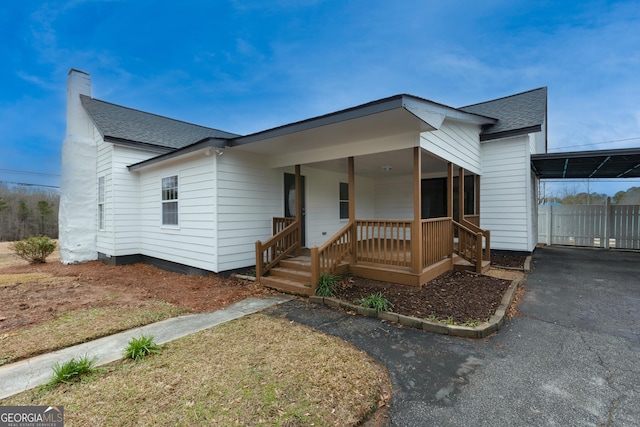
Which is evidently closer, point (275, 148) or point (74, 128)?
point (275, 148)

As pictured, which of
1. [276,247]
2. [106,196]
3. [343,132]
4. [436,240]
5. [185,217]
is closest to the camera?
[343,132]

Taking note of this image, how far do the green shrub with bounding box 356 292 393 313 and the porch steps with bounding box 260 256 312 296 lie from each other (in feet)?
3.77

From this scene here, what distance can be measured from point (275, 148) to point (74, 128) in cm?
835

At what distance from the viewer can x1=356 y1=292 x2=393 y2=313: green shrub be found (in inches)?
173

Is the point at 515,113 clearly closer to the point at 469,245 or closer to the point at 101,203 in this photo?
the point at 469,245

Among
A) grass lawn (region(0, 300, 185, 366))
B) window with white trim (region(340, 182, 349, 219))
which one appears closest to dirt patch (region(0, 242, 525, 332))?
grass lawn (region(0, 300, 185, 366))

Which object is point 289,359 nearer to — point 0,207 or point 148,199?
point 148,199

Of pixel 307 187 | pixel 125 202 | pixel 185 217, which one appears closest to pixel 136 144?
pixel 125 202

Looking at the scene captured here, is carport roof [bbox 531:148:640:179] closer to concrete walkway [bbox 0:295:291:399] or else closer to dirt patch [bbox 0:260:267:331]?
concrete walkway [bbox 0:295:291:399]

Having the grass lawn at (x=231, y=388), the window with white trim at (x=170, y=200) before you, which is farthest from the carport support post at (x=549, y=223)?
the window with white trim at (x=170, y=200)

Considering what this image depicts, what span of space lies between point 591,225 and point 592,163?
3.27 meters

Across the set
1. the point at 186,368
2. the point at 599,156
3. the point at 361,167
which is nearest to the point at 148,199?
the point at 361,167

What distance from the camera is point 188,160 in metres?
7.24

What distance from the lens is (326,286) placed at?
5.20m
